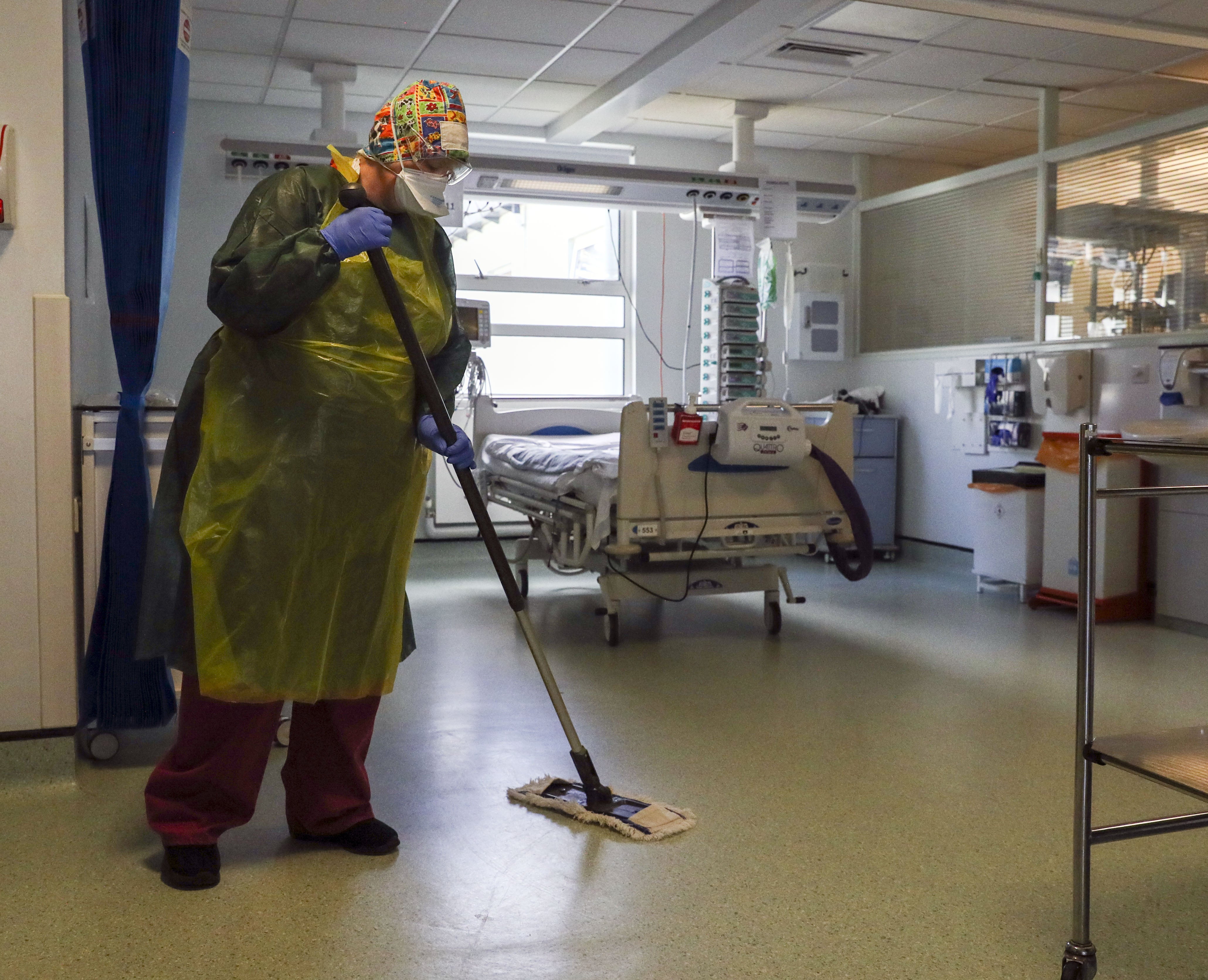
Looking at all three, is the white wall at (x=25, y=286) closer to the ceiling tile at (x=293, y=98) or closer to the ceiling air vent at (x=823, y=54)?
A: the ceiling air vent at (x=823, y=54)

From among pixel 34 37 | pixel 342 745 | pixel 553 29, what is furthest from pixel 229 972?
pixel 553 29

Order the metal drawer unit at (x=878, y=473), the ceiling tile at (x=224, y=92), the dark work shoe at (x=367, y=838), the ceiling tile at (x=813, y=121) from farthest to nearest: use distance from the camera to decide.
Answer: the metal drawer unit at (x=878, y=473)
the ceiling tile at (x=813, y=121)
the ceiling tile at (x=224, y=92)
the dark work shoe at (x=367, y=838)

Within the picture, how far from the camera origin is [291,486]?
223 centimetres

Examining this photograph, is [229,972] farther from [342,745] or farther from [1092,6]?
[1092,6]

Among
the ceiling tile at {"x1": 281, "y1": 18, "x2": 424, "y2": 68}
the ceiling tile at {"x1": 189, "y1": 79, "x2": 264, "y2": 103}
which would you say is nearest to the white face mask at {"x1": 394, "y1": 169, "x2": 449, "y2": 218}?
the ceiling tile at {"x1": 281, "y1": 18, "x2": 424, "y2": 68}

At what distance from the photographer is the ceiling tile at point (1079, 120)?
684 centimetres

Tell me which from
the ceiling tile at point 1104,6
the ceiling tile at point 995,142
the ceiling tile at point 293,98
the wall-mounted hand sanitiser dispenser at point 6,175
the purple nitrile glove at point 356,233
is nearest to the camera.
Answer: the purple nitrile glove at point 356,233

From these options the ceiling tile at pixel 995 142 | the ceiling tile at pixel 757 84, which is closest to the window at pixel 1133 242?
the ceiling tile at pixel 995 142

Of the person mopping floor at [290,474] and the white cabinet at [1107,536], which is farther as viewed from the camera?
the white cabinet at [1107,536]

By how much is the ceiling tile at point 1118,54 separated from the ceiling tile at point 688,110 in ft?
6.30

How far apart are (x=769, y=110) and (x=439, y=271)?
503cm

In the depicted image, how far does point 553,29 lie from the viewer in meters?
5.52

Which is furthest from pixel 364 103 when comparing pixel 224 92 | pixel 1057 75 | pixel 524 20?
pixel 1057 75

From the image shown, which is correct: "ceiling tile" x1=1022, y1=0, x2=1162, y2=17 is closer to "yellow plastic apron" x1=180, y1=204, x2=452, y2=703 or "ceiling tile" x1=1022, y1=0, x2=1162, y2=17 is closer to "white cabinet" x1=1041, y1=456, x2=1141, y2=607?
"white cabinet" x1=1041, y1=456, x2=1141, y2=607
